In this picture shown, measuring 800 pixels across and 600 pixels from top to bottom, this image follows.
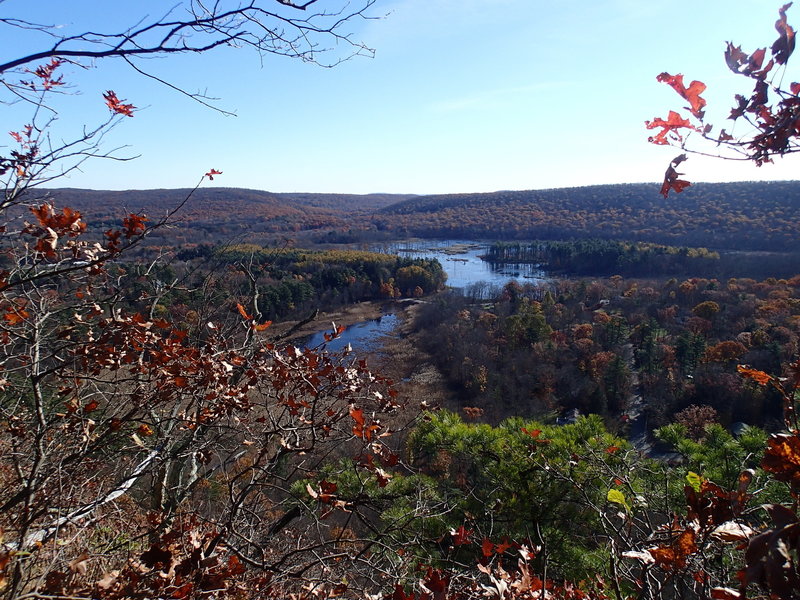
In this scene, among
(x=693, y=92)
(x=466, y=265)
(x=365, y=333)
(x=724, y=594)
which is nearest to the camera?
(x=724, y=594)

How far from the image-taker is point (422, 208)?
5276 inches

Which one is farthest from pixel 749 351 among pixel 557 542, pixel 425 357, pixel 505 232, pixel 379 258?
pixel 505 232

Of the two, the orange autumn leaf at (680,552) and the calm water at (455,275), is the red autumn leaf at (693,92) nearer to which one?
the orange autumn leaf at (680,552)

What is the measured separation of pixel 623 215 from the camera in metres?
89.4

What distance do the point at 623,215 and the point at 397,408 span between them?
97289 mm

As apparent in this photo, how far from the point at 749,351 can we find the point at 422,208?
4561 inches

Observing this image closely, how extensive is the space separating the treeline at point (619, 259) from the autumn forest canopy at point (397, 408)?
425 millimetres

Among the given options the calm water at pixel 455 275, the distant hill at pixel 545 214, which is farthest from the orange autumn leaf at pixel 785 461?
the distant hill at pixel 545 214

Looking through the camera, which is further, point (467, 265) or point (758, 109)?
point (467, 265)

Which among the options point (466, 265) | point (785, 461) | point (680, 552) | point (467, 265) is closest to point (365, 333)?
point (680, 552)

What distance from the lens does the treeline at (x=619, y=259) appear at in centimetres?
5083

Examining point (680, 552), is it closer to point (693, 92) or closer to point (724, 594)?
point (724, 594)

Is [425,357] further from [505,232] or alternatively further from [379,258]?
[505,232]

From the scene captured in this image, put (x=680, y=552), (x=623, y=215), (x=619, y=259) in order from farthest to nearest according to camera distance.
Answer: (x=623, y=215), (x=619, y=259), (x=680, y=552)
